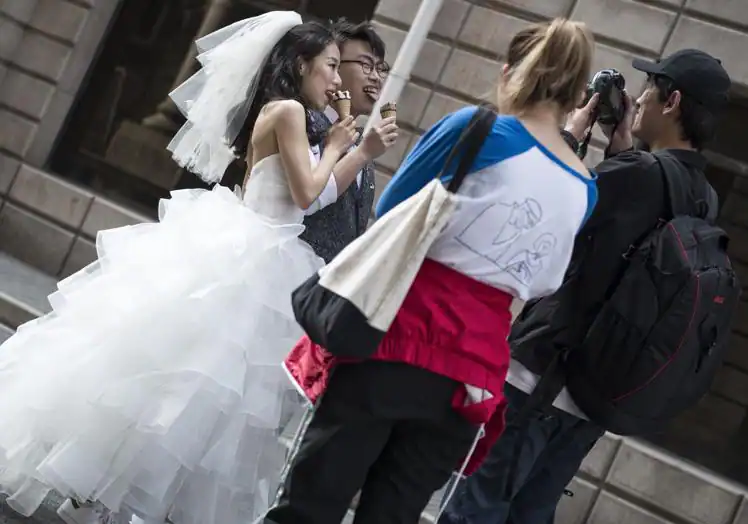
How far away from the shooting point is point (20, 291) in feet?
21.5

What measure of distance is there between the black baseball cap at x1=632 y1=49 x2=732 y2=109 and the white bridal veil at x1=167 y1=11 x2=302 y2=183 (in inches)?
54.4

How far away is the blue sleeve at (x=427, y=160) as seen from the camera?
8.30 feet

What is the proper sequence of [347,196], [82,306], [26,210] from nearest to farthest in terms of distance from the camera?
[82,306] → [347,196] → [26,210]

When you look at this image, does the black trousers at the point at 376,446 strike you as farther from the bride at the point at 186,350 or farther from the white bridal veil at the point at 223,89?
the white bridal veil at the point at 223,89

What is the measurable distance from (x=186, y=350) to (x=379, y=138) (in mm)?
910

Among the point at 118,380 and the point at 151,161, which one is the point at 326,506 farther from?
the point at 151,161

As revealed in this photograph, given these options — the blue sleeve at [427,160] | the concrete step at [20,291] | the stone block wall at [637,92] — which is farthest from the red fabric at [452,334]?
the concrete step at [20,291]

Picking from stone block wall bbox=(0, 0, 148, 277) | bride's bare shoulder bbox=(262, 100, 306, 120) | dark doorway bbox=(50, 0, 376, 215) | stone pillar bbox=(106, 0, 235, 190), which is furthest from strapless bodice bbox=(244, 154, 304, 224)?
dark doorway bbox=(50, 0, 376, 215)

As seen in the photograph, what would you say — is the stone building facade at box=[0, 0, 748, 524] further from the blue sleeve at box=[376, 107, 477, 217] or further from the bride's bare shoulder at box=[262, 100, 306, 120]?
the blue sleeve at box=[376, 107, 477, 217]

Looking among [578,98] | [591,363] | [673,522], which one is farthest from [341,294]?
[673,522]

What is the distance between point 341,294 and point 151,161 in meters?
6.11

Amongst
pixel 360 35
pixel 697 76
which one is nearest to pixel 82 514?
pixel 360 35

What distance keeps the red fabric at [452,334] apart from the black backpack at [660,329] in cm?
67

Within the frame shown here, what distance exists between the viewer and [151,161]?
8.24m
